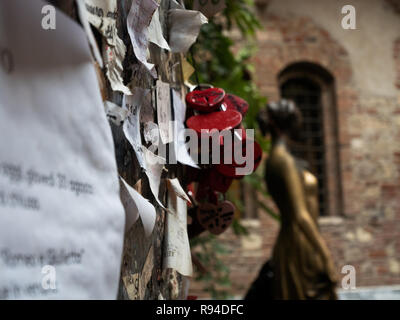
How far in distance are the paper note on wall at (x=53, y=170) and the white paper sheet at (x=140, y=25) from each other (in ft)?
0.78

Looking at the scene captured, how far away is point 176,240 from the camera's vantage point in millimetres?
918

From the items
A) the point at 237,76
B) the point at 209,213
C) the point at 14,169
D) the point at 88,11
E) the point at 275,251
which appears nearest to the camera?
the point at 14,169

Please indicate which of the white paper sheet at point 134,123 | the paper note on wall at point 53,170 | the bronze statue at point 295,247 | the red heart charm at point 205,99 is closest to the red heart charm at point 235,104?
the red heart charm at point 205,99

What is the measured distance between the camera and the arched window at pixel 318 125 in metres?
7.93

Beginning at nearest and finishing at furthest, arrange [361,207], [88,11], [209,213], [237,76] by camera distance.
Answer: [88,11]
[209,213]
[237,76]
[361,207]

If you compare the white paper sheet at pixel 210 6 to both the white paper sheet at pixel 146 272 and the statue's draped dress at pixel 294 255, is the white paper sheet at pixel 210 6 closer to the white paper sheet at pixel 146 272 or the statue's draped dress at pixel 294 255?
the white paper sheet at pixel 146 272

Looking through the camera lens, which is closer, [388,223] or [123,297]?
[123,297]

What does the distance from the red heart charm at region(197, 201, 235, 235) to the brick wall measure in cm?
646

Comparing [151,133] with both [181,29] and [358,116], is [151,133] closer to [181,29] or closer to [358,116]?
[181,29]

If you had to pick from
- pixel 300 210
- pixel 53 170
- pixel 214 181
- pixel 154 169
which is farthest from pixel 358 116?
pixel 53 170

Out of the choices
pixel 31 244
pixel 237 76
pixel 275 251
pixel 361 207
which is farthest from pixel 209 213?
pixel 361 207
